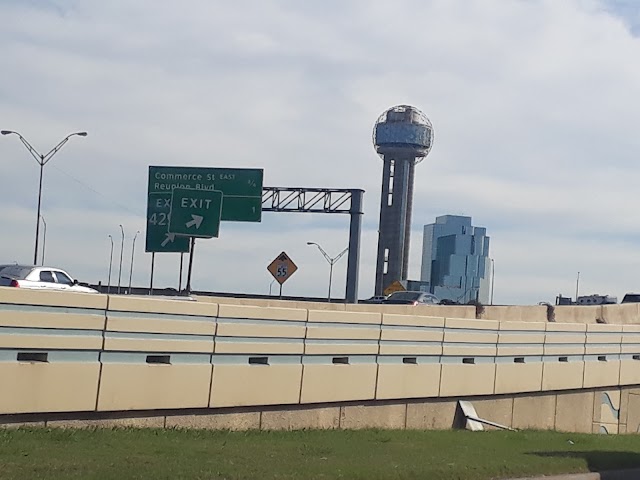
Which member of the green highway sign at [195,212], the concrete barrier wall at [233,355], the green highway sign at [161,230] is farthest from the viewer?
the green highway sign at [161,230]

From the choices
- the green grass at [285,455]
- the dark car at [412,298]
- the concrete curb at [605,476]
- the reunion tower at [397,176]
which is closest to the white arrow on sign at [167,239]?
the dark car at [412,298]

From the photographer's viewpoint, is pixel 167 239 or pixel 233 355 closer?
pixel 233 355

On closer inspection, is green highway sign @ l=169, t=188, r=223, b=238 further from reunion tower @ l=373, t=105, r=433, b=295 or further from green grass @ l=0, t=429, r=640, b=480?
reunion tower @ l=373, t=105, r=433, b=295

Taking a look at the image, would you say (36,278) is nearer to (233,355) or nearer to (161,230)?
(161,230)

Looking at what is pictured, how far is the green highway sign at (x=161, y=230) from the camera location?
37.9 m

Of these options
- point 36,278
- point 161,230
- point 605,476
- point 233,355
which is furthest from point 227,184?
point 605,476

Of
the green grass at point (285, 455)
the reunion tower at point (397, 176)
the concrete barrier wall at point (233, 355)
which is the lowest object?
the green grass at point (285, 455)

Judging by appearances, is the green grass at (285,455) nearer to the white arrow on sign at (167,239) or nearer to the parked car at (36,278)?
the parked car at (36,278)

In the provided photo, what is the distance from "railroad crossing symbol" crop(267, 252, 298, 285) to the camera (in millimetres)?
42844

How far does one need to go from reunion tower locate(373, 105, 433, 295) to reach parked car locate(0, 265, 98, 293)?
322 feet

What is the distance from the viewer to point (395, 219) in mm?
135750

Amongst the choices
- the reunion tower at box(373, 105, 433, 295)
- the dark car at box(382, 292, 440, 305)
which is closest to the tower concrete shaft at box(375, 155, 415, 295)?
the reunion tower at box(373, 105, 433, 295)

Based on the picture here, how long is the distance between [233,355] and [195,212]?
67.5 feet

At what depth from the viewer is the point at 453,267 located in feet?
642
